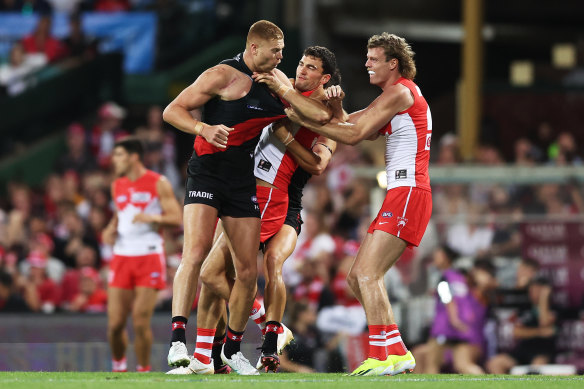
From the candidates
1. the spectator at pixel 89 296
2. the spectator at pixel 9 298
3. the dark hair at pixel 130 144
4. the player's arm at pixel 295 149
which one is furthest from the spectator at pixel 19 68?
the player's arm at pixel 295 149

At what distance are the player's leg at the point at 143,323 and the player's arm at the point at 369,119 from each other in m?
3.75

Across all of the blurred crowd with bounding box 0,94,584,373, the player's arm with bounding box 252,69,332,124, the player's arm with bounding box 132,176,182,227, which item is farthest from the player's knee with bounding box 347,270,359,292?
the player's arm with bounding box 132,176,182,227

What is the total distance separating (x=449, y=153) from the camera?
16.1 m

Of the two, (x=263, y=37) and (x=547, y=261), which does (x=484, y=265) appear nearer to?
(x=547, y=261)

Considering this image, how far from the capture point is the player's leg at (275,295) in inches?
352

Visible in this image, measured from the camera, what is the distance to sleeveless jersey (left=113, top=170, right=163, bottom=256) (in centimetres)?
1173

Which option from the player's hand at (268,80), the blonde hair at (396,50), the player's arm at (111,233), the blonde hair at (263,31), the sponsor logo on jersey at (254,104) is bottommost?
the player's arm at (111,233)

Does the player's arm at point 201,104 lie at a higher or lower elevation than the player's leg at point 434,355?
higher

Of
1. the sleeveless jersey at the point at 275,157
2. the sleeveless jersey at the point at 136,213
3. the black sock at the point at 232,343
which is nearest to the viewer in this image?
the black sock at the point at 232,343

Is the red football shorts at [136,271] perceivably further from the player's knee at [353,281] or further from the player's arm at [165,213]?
the player's knee at [353,281]

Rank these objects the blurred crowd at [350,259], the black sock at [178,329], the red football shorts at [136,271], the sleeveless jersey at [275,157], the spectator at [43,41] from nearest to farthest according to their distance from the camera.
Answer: the black sock at [178,329] → the sleeveless jersey at [275,157] → the red football shorts at [136,271] → the blurred crowd at [350,259] → the spectator at [43,41]

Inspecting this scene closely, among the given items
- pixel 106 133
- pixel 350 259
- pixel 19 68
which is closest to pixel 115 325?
pixel 350 259

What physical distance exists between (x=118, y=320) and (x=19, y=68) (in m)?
11.1

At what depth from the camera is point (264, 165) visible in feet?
30.8
